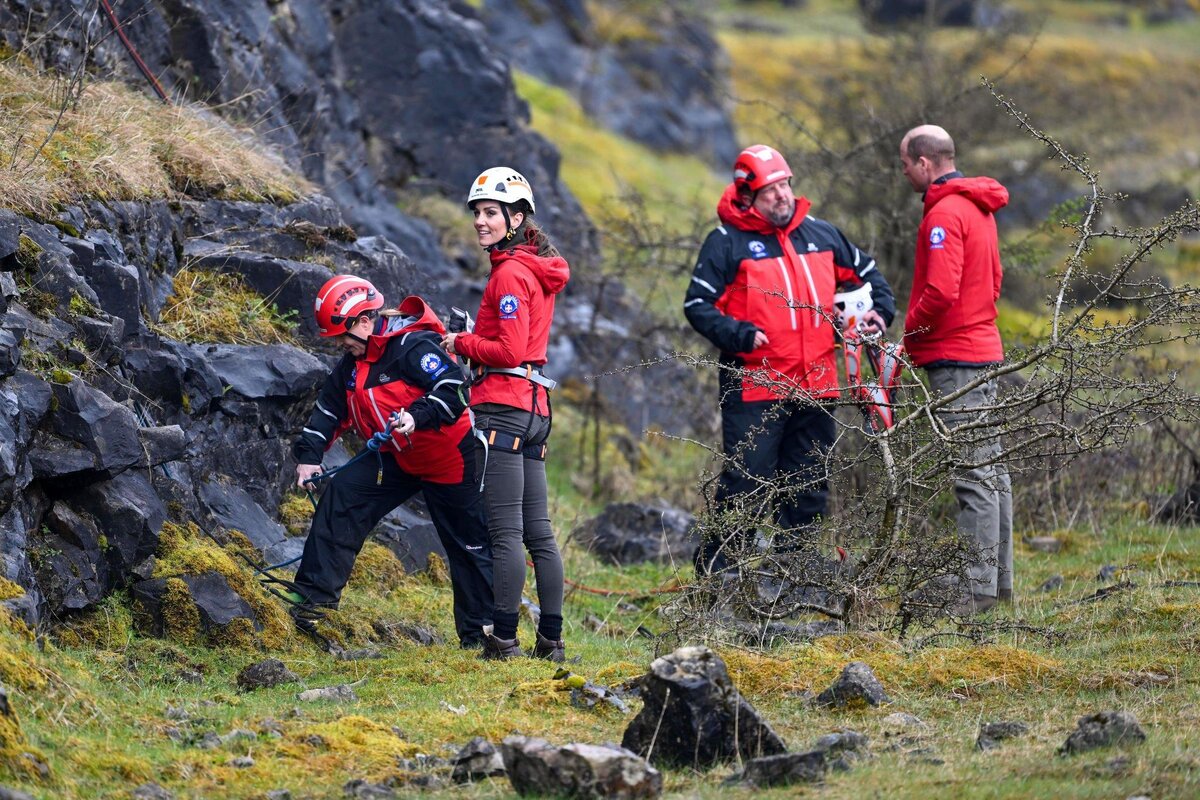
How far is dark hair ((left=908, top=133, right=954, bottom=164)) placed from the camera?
859cm

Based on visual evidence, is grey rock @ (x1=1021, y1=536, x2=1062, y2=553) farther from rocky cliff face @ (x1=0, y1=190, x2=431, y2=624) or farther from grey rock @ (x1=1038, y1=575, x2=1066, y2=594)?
rocky cliff face @ (x1=0, y1=190, x2=431, y2=624)

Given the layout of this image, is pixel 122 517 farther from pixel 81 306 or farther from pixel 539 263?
pixel 539 263

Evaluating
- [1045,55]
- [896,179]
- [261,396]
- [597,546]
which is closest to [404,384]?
[261,396]

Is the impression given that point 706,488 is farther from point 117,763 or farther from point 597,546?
point 597,546

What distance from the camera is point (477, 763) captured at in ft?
17.2

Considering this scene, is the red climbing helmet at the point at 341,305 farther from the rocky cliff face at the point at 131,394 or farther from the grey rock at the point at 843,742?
the grey rock at the point at 843,742

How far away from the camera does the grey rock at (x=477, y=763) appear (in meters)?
5.21

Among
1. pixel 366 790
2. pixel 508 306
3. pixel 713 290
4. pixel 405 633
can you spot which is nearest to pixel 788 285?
pixel 713 290

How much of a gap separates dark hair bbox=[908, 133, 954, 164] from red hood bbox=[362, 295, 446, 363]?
2.98 meters

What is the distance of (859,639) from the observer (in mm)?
7031

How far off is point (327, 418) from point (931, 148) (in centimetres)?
378

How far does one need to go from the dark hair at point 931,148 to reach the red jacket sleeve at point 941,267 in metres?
0.39

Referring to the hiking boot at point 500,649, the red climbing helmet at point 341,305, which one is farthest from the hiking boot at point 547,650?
the red climbing helmet at point 341,305

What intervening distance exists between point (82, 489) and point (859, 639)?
377 centimetres
